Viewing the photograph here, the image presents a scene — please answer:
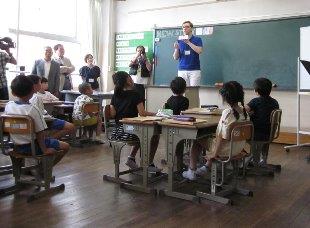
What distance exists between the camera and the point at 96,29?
849cm

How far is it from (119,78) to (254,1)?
13.1 ft

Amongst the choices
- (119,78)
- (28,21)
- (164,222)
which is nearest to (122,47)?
(28,21)

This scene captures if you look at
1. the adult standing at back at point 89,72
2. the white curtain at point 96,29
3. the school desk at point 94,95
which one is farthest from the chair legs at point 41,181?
the white curtain at point 96,29

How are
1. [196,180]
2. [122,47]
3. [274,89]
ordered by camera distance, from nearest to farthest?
[196,180] → [274,89] → [122,47]

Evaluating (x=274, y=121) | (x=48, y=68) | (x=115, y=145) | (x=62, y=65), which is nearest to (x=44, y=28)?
(x=62, y=65)

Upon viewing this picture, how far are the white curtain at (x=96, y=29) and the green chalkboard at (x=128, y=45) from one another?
382 mm

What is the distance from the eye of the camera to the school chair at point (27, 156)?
2.95 metres

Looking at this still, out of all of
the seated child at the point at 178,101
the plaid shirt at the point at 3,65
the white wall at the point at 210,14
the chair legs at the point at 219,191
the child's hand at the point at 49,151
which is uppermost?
the white wall at the point at 210,14

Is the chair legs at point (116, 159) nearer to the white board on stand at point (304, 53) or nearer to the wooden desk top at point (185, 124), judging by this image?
the wooden desk top at point (185, 124)

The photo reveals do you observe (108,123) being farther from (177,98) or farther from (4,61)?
(4,61)

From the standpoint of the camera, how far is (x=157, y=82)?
7863 millimetres

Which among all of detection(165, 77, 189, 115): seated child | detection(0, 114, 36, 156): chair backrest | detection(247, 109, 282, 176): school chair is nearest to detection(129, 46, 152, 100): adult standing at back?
detection(165, 77, 189, 115): seated child

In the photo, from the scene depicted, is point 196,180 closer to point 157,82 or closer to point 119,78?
point 119,78

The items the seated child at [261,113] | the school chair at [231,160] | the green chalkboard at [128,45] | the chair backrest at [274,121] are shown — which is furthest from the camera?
the green chalkboard at [128,45]
